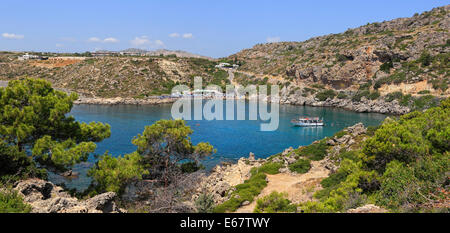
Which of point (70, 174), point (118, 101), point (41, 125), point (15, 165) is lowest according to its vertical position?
point (70, 174)

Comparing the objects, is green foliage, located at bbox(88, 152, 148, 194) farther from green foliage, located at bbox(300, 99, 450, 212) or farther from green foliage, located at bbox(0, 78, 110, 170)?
green foliage, located at bbox(300, 99, 450, 212)

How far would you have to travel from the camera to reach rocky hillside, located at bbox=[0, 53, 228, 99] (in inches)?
2837

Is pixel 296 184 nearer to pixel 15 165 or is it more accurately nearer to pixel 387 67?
pixel 15 165

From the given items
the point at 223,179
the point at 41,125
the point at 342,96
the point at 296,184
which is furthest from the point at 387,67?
the point at 41,125

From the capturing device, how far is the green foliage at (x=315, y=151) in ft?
75.5

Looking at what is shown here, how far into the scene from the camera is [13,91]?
40.6ft

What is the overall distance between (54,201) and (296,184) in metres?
13.1

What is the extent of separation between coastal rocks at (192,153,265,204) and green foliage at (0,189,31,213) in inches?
337

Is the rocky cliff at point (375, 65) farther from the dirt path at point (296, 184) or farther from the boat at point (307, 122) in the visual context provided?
the dirt path at point (296, 184)

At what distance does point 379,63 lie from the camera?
67.8 metres

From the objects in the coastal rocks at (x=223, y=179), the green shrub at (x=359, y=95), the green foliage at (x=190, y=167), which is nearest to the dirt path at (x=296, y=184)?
the coastal rocks at (x=223, y=179)

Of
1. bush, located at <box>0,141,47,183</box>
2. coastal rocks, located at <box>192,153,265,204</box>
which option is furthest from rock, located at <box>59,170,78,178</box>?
bush, located at <box>0,141,47,183</box>
